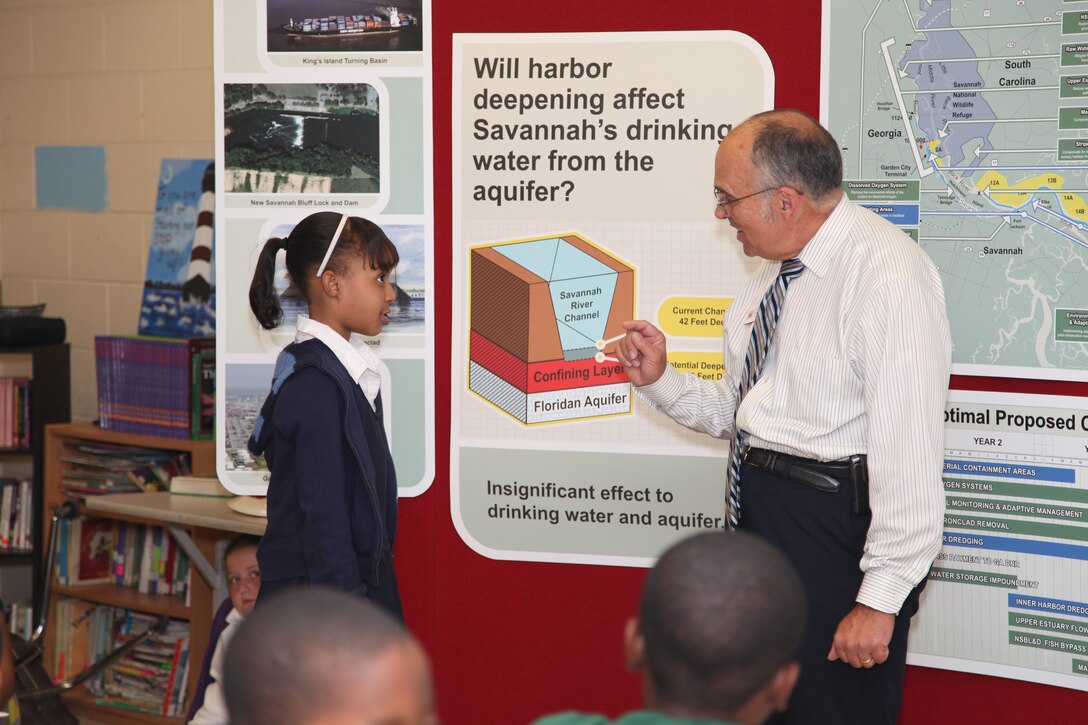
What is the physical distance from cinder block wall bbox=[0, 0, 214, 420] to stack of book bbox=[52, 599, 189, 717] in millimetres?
894

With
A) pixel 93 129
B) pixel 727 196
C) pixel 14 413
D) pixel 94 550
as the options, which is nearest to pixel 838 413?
pixel 727 196

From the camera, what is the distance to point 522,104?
2713mm

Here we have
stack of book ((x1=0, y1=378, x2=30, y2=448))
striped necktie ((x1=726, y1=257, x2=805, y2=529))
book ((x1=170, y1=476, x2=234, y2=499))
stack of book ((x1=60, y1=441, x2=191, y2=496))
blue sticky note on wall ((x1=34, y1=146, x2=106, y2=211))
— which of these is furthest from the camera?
blue sticky note on wall ((x1=34, y1=146, x2=106, y2=211))

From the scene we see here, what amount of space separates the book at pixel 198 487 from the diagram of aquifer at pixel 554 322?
1.18 metres

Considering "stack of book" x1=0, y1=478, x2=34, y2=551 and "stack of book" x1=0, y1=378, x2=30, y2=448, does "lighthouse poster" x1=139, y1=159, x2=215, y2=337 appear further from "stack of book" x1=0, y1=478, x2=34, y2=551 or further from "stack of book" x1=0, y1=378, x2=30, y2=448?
"stack of book" x1=0, y1=478, x2=34, y2=551

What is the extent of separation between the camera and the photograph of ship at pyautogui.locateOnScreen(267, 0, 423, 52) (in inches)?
109

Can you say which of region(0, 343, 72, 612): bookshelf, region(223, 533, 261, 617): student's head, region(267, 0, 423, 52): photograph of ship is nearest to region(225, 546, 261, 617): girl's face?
region(223, 533, 261, 617): student's head

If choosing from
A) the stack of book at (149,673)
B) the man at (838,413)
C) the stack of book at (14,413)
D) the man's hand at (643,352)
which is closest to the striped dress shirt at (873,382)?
the man at (838,413)

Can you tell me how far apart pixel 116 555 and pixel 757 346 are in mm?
Answer: 2929

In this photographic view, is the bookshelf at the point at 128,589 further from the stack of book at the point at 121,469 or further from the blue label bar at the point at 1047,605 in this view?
the blue label bar at the point at 1047,605

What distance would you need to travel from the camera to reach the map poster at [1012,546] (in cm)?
240

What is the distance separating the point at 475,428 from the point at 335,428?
75 cm

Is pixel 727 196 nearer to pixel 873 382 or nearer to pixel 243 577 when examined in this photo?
pixel 873 382

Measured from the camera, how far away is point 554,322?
8.95 feet
